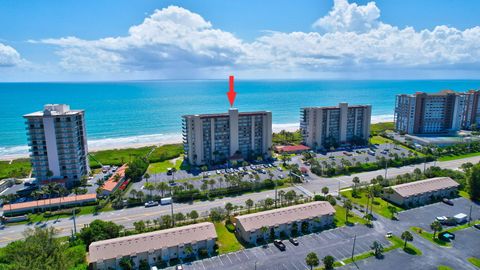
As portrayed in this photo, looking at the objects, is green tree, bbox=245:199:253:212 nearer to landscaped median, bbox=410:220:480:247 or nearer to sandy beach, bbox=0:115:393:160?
landscaped median, bbox=410:220:480:247

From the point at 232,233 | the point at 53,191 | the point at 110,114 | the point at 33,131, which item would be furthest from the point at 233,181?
the point at 110,114

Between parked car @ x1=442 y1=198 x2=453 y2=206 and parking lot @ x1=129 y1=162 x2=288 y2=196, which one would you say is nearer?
parked car @ x1=442 y1=198 x2=453 y2=206

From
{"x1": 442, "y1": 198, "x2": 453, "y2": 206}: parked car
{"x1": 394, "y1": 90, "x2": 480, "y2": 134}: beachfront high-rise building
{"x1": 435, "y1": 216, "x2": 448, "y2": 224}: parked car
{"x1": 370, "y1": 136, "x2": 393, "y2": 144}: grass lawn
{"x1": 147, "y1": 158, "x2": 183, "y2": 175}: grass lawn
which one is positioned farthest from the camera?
{"x1": 394, "y1": 90, "x2": 480, "y2": 134}: beachfront high-rise building

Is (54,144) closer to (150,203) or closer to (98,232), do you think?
(150,203)

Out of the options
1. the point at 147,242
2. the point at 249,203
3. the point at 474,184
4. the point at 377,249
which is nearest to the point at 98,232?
the point at 147,242

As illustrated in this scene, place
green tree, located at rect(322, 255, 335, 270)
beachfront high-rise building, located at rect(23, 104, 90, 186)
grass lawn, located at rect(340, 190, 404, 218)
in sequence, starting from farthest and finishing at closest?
beachfront high-rise building, located at rect(23, 104, 90, 186) → grass lawn, located at rect(340, 190, 404, 218) → green tree, located at rect(322, 255, 335, 270)

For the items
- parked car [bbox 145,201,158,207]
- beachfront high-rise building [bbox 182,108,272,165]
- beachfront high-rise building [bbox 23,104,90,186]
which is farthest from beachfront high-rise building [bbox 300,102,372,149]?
beachfront high-rise building [bbox 23,104,90,186]

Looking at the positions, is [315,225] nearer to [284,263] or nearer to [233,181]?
[284,263]

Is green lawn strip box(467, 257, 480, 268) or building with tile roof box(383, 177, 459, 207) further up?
building with tile roof box(383, 177, 459, 207)
